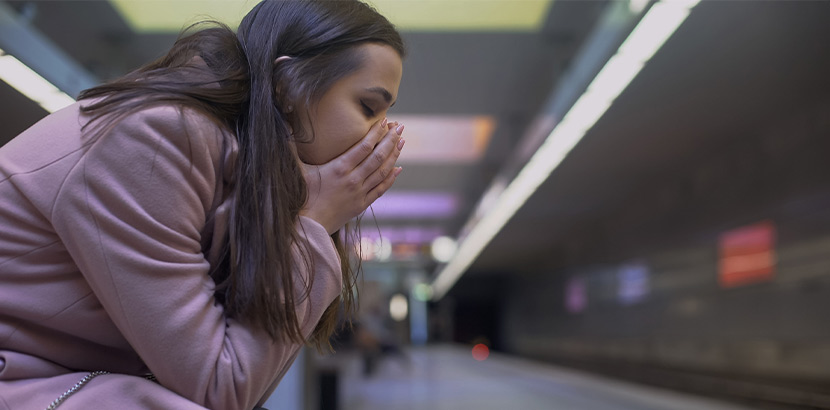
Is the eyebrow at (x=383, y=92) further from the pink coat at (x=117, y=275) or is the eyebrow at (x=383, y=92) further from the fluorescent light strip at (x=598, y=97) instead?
the fluorescent light strip at (x=598, y=97)

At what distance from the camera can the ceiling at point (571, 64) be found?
20.9ft

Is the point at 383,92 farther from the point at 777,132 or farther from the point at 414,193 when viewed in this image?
the point at 414,193

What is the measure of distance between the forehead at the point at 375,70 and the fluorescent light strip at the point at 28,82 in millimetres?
868

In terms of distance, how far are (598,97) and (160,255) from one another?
6061mm

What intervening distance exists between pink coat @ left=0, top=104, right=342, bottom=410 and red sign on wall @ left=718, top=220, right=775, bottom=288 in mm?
10732

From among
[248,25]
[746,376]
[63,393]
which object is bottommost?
[746,376]

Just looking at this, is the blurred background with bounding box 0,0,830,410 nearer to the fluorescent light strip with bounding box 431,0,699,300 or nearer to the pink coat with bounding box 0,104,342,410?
the fluorescent light strip with bounding box 431,0,699,300

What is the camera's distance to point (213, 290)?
781mm

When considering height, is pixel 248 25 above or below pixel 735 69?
below

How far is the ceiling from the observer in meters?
6.36

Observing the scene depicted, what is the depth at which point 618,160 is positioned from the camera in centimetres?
1205

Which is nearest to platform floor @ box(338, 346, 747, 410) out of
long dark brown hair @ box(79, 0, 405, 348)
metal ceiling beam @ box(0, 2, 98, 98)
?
metal ceiling beam @ box(0, 2, 98, 98)

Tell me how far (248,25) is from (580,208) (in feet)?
53.3

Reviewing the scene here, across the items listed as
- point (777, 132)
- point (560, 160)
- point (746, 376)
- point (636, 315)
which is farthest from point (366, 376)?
point (636, 315)
